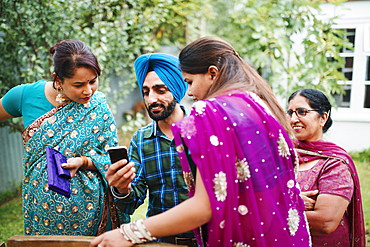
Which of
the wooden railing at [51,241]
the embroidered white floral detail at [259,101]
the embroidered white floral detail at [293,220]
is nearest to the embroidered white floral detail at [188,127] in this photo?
the embroidered white floral detail at [259,101]

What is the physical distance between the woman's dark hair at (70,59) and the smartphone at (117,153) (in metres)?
0.74

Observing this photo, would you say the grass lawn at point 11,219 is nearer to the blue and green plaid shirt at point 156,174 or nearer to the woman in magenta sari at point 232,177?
the blue and green plaid shirt at point 156,174

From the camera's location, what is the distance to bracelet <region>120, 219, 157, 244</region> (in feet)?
3.61

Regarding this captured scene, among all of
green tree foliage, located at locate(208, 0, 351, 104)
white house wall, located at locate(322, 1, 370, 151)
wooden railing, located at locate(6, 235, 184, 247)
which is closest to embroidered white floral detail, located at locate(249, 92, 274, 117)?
wooden railing, located at locate(6, 235, 184, 247)

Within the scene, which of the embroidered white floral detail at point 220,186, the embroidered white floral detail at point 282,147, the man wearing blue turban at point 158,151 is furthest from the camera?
the man wearing blue turban at point 158,151

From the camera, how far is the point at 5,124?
4.00 meters

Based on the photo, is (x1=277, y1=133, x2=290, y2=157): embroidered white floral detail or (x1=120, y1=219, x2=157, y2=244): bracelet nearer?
(x1=120, y1=219, x2=157, y2=244): bracelet

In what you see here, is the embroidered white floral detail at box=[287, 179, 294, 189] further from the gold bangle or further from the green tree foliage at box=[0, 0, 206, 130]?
the green tree foliage at box=[0, 0, 206, 130]

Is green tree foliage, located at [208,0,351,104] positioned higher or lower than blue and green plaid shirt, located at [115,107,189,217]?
higher

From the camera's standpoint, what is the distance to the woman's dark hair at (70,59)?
71.8 inches

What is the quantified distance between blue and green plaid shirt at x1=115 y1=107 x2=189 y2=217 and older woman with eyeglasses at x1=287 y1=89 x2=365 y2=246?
766 mm

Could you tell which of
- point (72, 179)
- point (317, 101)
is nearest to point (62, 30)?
point (72, 179)

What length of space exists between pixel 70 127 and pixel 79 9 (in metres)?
2.83

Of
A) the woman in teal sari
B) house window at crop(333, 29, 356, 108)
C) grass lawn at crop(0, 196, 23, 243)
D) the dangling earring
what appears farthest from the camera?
house window at crop(333, 29, 356, 108)
